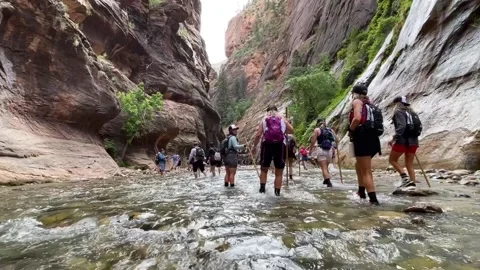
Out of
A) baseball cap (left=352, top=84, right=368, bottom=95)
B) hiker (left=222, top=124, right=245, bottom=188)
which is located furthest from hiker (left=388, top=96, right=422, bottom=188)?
hiker (left=222, top=124, right=245, bottom=188)

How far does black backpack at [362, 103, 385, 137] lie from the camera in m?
5.89

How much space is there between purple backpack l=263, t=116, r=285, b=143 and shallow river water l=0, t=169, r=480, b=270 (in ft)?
6.70

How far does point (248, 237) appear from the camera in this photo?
3.72m

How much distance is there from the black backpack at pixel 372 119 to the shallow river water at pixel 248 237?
128 cm

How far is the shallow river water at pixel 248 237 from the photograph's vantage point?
3016 mm

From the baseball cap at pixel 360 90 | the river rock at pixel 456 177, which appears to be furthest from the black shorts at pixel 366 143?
the river rock at pixel 456 177

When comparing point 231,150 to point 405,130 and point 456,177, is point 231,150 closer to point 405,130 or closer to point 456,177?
point 405,130

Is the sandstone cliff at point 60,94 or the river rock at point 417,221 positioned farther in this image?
the sandstone cliff at point 60,94

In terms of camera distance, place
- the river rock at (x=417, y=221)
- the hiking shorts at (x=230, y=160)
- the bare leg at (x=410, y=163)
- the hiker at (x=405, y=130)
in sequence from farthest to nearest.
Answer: the hiking shorts at (x=230, y=160) < the bare leg at (x=410, y=163) < the hiker at (x=405, y=130) < the river rock at (x=417, y=221)

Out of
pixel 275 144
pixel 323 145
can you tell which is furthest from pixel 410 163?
pixel 275 144

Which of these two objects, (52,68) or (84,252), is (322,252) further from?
(52,68)

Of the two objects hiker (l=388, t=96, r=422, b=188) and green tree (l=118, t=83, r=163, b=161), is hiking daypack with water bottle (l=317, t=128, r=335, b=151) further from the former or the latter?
green tree (l=118, t=83, r=163, b=161)

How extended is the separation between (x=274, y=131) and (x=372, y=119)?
236 cm

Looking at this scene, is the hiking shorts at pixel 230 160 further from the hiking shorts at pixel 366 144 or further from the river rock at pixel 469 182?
the river rock at pixel 469 182
